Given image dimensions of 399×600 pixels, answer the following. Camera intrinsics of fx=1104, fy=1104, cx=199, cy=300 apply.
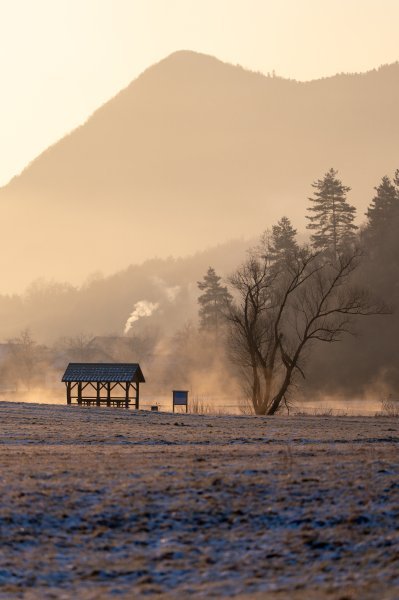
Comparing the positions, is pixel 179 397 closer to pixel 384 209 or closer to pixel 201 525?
pixel 201 525

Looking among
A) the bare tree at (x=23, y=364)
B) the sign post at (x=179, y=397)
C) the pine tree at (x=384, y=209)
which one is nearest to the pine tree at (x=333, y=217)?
the pine tree at (x=384, y=209)

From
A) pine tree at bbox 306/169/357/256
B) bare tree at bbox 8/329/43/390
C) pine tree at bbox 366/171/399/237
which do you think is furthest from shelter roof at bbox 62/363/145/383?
bare tree at bbox 8/329/43/390

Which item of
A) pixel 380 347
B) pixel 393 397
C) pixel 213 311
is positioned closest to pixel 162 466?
pixel 393 397

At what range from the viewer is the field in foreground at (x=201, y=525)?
15.4m

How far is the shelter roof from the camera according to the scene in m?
76.7

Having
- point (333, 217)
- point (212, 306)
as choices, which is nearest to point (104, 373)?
point (333, 217)

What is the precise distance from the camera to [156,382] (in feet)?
565

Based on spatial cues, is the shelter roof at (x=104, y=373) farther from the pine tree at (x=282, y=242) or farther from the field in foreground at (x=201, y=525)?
the pine tree at (x=282, y=242)

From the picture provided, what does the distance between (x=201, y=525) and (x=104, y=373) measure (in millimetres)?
59581

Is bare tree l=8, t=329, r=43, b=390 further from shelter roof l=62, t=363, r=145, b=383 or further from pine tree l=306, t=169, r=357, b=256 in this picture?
shelter roof l=62, t=363, r=145, b=383

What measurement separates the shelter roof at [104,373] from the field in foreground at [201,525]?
50.3 meters

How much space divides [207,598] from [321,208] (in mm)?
127926

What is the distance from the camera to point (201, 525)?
1806 cm

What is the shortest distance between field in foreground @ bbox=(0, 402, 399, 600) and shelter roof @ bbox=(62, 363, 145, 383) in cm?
5031
